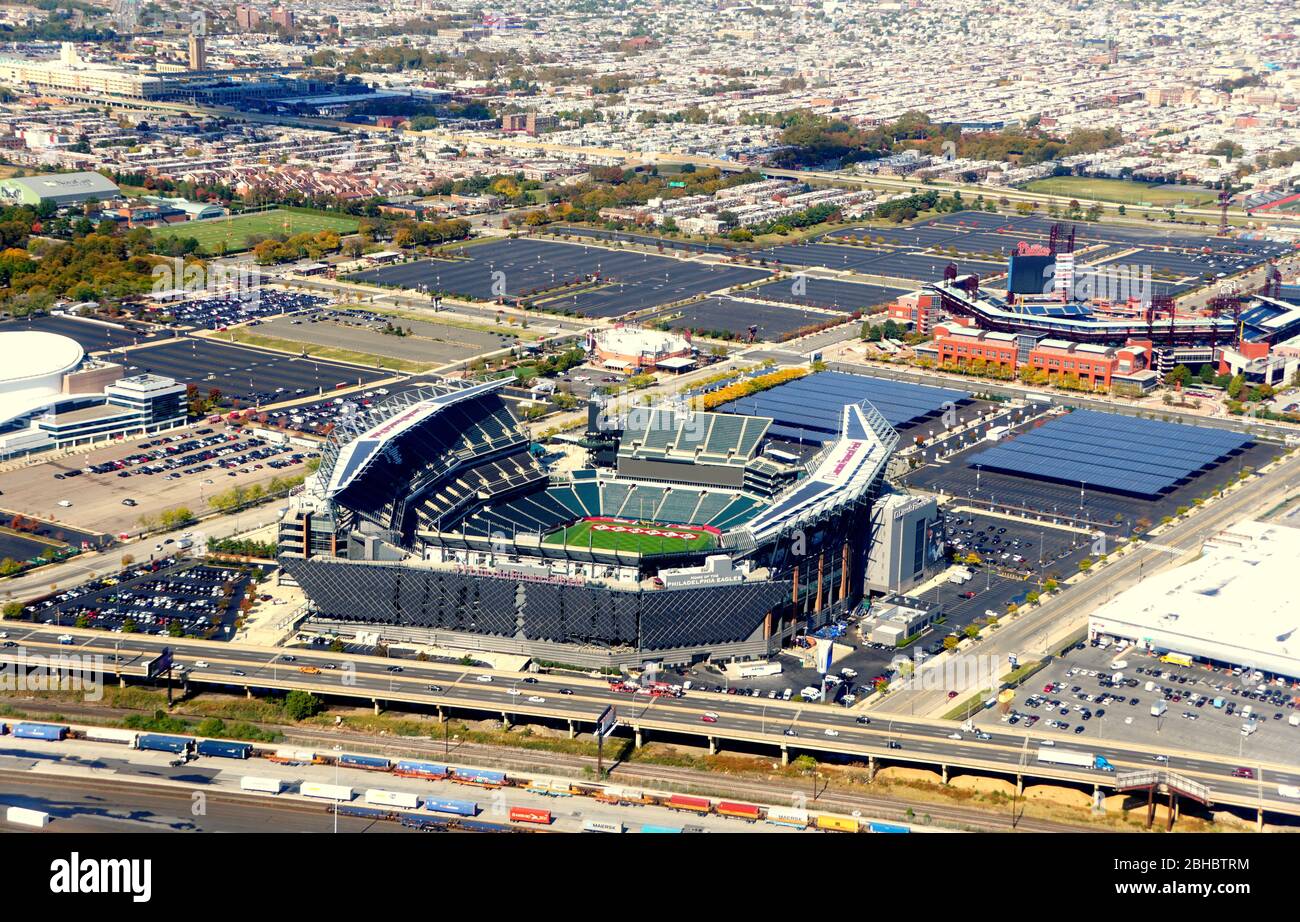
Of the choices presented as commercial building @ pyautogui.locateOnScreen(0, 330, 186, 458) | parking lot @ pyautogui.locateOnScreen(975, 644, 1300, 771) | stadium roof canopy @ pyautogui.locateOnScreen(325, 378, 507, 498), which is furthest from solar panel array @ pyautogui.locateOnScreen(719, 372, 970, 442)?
commercial building @ pyautogui.locateOnScreen(0, 330, 186, 458)

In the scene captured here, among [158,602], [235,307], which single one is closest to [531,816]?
[158,602]

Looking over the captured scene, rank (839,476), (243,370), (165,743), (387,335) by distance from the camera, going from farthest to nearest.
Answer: (387,335) < (243,370) < (839,476) < (165,743)

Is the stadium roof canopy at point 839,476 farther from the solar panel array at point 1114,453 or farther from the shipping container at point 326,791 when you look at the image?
the shipping container at point 326,791

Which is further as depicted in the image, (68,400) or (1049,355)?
(1049,355)

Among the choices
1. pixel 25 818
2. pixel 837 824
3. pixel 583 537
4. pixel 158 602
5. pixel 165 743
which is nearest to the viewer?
pixel 25 818

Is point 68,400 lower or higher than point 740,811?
higher

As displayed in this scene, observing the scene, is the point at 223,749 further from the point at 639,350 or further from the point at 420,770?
the point at 639,350

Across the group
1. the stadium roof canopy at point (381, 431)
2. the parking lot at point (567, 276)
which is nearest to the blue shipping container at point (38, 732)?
the stadium roof canopy at point (381, 431)
